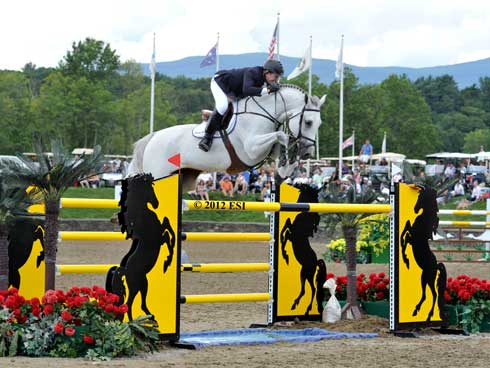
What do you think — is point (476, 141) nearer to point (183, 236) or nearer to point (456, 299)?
point (456, 299)

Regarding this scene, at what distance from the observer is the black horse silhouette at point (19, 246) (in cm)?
739

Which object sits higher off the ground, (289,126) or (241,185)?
(289,126)

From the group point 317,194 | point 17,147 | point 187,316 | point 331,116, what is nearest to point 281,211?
point 317,194

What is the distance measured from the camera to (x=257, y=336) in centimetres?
770

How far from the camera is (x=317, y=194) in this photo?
874cm

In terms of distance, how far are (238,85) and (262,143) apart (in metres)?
0.69

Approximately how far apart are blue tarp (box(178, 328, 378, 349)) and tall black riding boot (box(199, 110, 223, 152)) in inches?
124

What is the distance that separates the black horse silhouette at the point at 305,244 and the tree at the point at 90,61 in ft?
206

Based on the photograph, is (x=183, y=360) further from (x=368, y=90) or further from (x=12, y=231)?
(x=368, y=90)

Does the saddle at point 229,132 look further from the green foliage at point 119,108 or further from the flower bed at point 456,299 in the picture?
the green foliage at point 119,108

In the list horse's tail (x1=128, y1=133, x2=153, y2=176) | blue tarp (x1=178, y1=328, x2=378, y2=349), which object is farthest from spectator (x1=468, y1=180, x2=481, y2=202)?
blue tarp (x1=178, y1=328, x2=378, y2=349)

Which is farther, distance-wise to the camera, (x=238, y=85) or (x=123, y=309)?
(x=238, y=85)

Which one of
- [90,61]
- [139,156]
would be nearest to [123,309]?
[139,156]

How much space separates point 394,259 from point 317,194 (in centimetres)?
100
